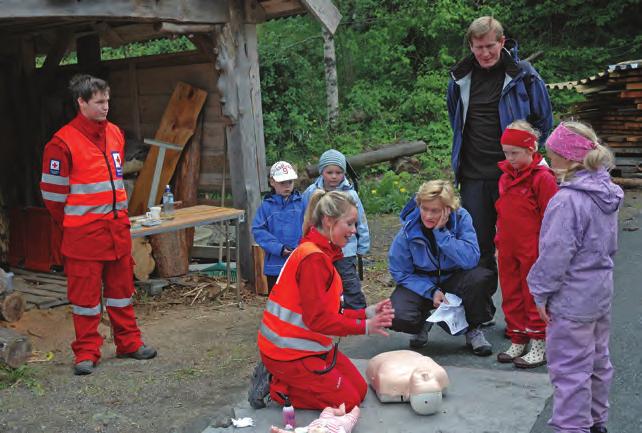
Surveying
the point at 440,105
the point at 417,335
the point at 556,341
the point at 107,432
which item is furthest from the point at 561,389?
the point at 440,105

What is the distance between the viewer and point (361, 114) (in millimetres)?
17250

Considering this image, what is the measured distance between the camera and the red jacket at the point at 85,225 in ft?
16.5

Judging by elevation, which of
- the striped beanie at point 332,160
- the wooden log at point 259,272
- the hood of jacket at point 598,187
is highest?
the striped beanie at point 332,160

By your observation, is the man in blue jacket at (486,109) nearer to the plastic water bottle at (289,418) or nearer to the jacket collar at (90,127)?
the plastic water bottle at (289,418)

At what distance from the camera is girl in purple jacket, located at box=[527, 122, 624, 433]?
340cm

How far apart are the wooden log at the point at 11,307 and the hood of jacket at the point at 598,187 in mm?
4557

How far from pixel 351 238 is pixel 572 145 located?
2.60 metres

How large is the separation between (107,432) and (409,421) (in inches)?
67.8

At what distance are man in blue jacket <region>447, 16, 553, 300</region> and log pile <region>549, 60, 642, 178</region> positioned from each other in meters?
7.05

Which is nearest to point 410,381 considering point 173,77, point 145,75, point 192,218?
point 192,218

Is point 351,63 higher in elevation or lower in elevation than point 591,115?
higher

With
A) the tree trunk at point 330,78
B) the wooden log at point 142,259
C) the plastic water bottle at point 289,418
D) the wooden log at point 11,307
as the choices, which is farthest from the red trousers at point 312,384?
the tree trunk at point 330,78

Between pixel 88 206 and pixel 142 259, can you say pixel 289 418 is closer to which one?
pixel 88 206

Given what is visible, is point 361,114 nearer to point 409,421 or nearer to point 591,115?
point 591,115
